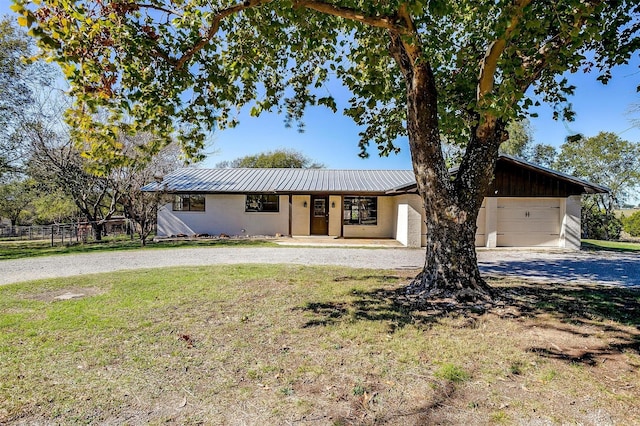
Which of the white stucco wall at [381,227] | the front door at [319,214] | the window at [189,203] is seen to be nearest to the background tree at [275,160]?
the window at [189,203]

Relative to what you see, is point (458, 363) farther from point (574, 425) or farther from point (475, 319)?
point (475, 319)

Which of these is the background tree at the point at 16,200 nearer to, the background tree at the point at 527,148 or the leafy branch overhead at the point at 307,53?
the leafy branch overhead at the point at 307,53

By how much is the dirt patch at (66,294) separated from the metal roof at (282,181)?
454 inches

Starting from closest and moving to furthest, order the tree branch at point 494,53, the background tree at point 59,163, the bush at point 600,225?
the tree branch at point 494,53 → the background tree at point 59,163 → the bush at point 600,225

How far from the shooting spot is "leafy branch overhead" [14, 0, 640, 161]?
4.20 metres

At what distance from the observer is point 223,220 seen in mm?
18672

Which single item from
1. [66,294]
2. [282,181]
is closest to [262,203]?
[282,181]

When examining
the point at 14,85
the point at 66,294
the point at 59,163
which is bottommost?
the point at 66,294

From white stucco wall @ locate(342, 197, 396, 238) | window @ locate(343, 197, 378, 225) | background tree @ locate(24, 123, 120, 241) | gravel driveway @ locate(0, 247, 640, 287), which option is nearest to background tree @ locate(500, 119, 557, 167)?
white stucco wall @ locate(342, 197, 396, 238)

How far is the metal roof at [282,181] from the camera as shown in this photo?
58.3ft

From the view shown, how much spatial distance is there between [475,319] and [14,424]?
4884mm

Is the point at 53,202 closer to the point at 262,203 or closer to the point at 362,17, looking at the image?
the point at 262,203

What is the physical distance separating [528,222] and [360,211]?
781 centimetres

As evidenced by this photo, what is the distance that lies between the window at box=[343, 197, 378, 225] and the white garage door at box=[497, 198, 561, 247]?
6.14 m
